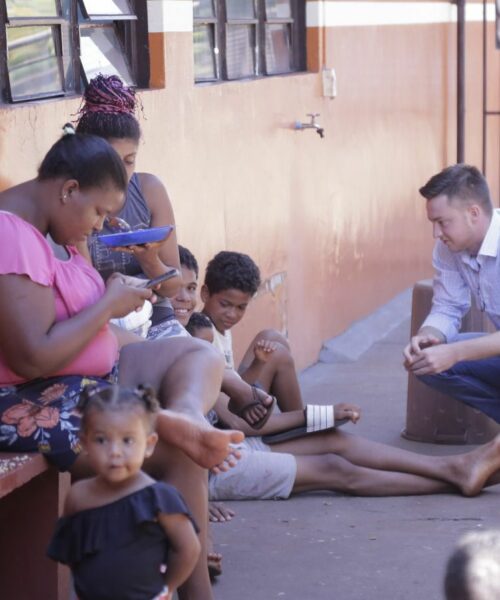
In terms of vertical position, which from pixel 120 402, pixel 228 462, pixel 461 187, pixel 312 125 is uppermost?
pixel 312 125

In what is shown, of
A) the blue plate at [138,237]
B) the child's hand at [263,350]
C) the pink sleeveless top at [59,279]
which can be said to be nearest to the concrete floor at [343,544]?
the child's hand at [263,350]

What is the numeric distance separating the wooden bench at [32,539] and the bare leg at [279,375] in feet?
5.58

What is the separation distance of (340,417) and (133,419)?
1.91m

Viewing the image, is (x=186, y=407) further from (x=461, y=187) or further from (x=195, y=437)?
(x=461, y=187)

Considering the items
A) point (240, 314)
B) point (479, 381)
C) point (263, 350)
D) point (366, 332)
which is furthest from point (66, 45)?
point (366, 332)

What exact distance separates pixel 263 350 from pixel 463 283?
0.94 m

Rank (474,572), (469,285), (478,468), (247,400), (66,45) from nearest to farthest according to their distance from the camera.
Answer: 1. (474,572)
2. (247,400)
3. (478,468)
4. (66,45)
5. (469,285)

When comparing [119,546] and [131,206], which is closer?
[119,546]

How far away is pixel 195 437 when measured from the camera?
3.49 m

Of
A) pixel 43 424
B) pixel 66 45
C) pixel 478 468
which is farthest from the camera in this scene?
pixel 66 45

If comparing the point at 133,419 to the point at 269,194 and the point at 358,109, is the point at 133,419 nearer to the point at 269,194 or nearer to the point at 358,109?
the point at 269,194

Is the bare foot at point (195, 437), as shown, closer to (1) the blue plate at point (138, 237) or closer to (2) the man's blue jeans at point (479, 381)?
(1) the blue plate at point (138, 237)

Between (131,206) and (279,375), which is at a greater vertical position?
(131,206)

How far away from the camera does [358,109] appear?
855cm
